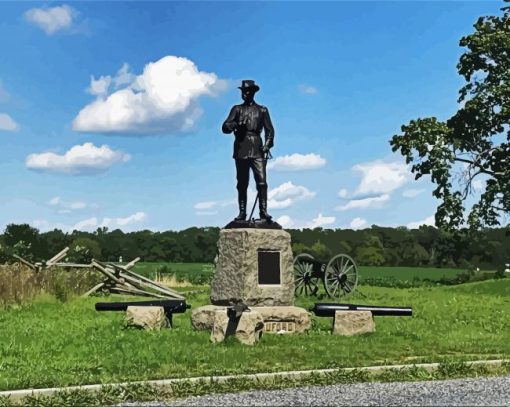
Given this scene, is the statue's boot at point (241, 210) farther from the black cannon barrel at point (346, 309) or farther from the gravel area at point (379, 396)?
the gravel area at point (379, 396)

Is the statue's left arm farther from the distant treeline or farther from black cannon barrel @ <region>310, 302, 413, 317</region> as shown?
the distant treeline

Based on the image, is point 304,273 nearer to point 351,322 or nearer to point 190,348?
point 351,322

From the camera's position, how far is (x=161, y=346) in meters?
11.0

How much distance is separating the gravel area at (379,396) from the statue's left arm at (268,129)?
6918mm

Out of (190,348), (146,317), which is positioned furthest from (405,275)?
(190,348)

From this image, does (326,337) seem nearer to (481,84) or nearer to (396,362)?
(396,362)

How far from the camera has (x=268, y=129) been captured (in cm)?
1445

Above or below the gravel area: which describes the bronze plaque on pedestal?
above

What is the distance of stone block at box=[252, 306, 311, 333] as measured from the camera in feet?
43.4

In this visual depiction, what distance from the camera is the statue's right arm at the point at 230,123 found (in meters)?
14.3

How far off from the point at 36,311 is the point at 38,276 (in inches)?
123

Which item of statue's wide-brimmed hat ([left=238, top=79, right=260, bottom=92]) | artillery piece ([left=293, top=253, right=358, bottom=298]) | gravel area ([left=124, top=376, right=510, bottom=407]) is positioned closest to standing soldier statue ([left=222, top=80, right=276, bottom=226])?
statue's wide-brimmed hat ([left=238, top=79, right=260, bottom=92])

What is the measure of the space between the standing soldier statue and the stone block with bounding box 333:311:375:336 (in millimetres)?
2458

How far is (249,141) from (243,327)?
4285mm
